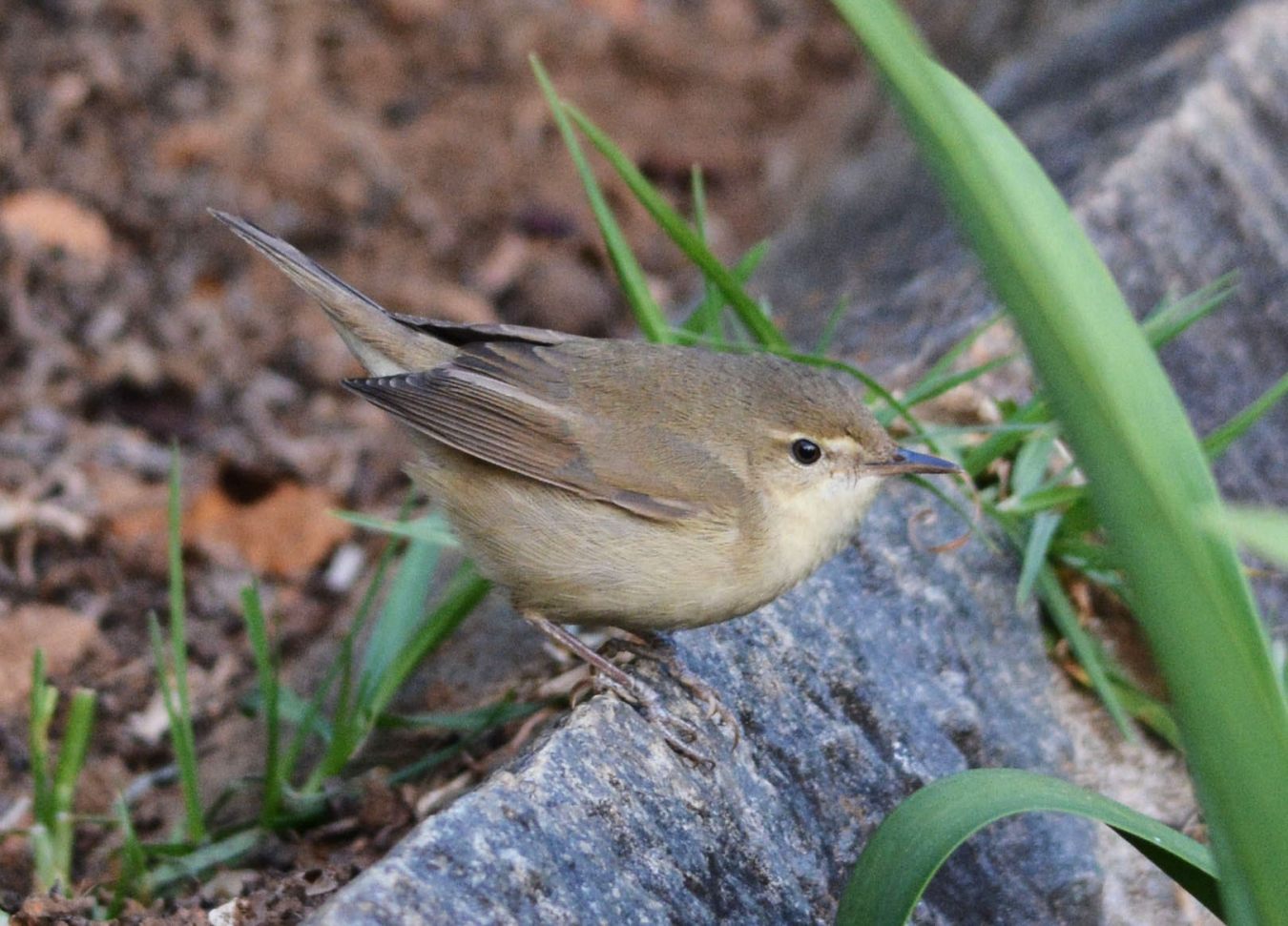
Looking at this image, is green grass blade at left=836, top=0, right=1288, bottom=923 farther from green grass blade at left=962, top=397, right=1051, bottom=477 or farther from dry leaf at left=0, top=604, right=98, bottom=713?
dry leaf at left=0, top=604, right=98, bottom=713

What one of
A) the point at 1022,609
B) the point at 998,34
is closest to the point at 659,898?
the point at 1022,609

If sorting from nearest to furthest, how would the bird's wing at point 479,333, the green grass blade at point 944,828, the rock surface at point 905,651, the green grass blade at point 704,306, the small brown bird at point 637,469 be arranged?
the green grass blade at point 944,828, the rock surface at point 905,651, the small brown bird at point 637,469, the bird's wing at point 479,333, the green grass blade at point 704,306

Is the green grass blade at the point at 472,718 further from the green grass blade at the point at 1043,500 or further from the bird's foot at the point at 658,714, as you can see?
the green grass blade at the point at 1043,500

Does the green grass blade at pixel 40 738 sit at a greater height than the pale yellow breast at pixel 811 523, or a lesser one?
lesser

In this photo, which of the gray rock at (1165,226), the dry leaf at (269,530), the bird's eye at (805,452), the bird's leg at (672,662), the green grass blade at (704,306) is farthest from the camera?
the dry leaf at (269,530)

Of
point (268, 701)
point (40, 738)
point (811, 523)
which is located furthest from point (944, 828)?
point (40, 738)

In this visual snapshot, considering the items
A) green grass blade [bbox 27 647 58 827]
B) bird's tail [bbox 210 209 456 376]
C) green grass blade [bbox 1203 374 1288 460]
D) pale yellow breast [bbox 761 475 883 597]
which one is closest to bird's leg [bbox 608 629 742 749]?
pale yellow breast [bbox 761 475 883 597]

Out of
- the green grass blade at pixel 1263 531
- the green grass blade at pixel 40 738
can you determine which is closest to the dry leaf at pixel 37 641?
the green grass blade at pixel 40 738
